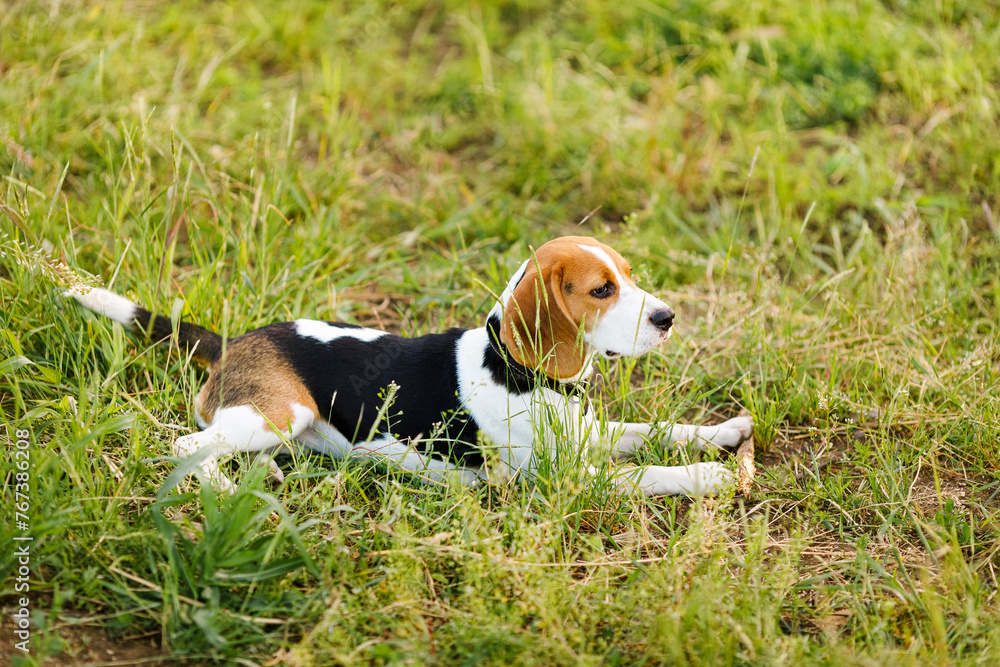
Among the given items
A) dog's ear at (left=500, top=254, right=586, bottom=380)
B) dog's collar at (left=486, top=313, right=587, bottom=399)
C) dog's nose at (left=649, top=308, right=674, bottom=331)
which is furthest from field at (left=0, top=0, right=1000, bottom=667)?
dog's nose at (left=649, top=308, right=674, bottom=331)

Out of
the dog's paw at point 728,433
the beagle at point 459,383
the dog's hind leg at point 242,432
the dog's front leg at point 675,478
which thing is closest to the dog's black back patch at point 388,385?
the beagle at point 459,383

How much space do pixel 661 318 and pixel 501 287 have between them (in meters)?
1.66

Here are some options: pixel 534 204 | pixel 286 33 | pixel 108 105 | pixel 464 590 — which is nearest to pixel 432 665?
pixel 464 590

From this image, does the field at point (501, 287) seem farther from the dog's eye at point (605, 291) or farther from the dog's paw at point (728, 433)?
the dog's eye at point (605, 291)

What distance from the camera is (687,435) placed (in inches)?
148

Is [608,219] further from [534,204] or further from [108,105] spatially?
[108,105]

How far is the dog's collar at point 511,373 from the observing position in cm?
333

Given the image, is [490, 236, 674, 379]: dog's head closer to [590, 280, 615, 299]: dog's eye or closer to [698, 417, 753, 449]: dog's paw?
[590, 280, 615, 299]: dog's eye

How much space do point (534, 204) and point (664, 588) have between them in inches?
133

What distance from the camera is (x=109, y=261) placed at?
14.0ft

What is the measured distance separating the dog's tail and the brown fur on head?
151 centimetres

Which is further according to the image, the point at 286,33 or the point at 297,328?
the point at 286,33

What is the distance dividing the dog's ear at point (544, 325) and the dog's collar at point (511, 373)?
0.19ft

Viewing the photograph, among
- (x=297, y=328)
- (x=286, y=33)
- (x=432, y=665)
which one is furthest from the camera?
(x=286, y=33)
